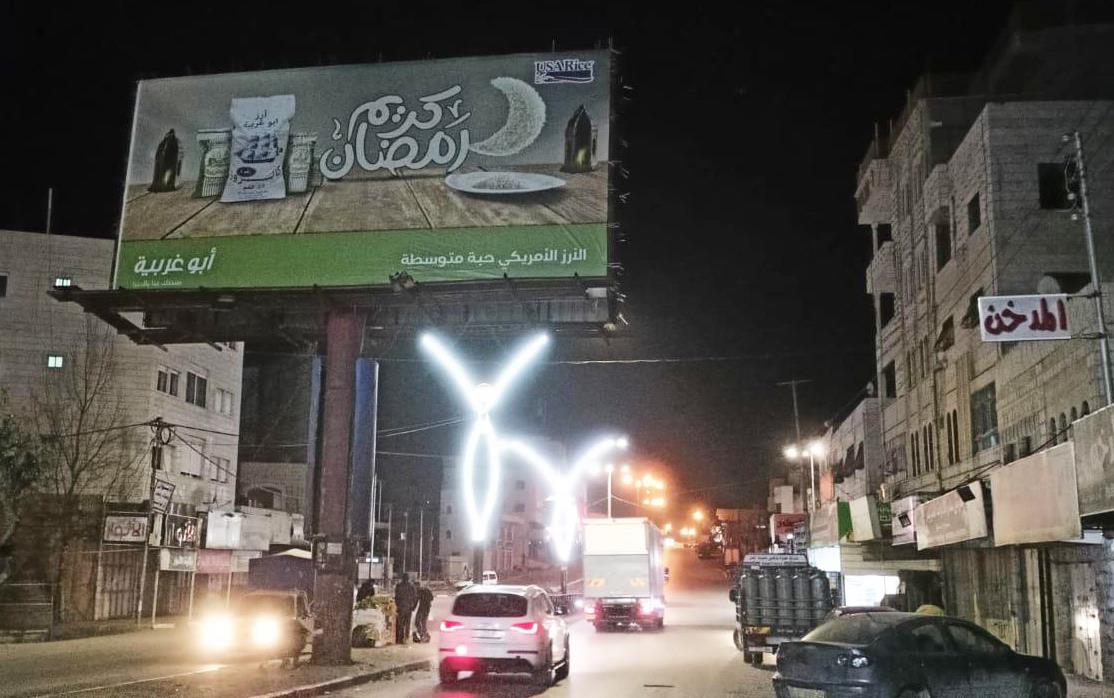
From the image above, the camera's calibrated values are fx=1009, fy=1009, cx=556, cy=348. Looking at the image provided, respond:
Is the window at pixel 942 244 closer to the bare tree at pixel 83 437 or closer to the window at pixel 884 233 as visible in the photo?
the window at pixel 884 233

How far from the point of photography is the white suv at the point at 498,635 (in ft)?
53.3

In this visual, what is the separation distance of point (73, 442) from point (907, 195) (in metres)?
31.3

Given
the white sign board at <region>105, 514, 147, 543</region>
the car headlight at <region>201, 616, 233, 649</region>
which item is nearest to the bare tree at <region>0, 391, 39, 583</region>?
the white sign board at <region>105, 514, 147, 543</region>

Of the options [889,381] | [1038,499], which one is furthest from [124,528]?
[889,381]

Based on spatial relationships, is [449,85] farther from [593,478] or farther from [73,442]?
[593,478]

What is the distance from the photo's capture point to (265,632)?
66.9 feet

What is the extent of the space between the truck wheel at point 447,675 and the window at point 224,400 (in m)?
31.6

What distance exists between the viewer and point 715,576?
77312 mm

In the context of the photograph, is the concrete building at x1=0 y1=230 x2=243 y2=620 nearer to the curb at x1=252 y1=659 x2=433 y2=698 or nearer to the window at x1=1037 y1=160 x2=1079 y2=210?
the curb at x1=252 y1=659 x2=433 y2=698

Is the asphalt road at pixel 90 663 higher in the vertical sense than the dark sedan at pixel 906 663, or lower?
lower

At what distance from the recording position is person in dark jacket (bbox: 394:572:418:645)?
2541 centimetres

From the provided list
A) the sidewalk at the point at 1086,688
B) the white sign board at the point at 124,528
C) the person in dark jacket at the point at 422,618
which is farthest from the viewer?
the white sign board at the point at 124,528

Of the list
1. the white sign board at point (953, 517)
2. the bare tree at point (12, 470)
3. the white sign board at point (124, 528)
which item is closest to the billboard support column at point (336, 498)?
the white sign board at point (953, 517)

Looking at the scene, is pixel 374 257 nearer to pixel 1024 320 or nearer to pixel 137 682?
pixel 137 682
